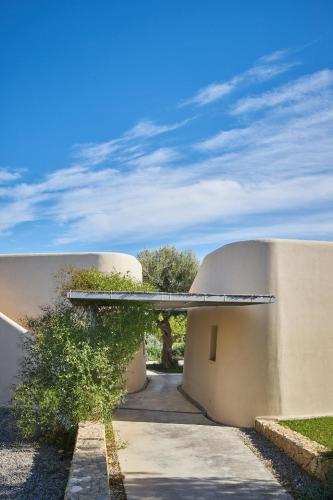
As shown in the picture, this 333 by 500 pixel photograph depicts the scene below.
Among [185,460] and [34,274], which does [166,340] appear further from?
[185,460]

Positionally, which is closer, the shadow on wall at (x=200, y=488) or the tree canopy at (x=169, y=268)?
the shadow on wall at (x=200, y=488)

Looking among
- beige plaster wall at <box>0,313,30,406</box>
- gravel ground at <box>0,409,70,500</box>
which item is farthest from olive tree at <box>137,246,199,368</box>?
gravel ground at <box>0,409,70,500</box>

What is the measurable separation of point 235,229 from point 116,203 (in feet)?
14.5

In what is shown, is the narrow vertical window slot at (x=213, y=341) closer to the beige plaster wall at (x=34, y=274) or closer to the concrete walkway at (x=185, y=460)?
the concrete walkway at (x=185, y=460)

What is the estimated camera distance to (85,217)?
16312mm

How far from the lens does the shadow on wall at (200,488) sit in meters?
7.51

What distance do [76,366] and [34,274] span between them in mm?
7568

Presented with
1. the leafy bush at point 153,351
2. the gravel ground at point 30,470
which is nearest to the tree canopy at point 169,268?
the leafy bush at point 153,351

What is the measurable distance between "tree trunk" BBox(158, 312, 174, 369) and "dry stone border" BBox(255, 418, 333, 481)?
14308 millimetres

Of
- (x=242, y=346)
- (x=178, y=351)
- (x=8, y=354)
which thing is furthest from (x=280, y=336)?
(x=178, y=351)

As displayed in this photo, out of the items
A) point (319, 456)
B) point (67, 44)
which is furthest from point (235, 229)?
point (319, 456)

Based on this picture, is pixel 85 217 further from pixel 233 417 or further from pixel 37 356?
pixel 233 417

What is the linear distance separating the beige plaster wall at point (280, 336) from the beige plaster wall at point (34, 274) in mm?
5570

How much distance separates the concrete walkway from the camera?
7.73 meters
